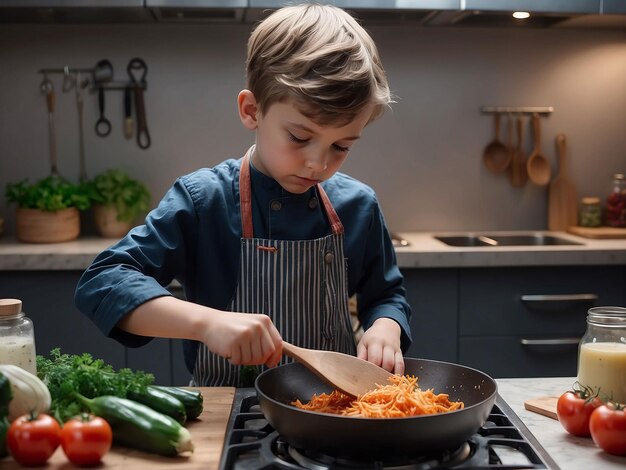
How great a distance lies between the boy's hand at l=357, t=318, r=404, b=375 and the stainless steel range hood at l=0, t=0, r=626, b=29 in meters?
1.56

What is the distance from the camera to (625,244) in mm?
2730

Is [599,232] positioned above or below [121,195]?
below

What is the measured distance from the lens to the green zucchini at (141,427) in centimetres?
98

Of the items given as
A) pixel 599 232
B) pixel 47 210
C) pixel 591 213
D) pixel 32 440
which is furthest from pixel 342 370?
pixel 591 213

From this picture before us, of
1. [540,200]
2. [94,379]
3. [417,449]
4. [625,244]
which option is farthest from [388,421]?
[540,200]

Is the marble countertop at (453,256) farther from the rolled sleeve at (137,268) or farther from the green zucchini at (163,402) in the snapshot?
the green zucchini at (163,402)

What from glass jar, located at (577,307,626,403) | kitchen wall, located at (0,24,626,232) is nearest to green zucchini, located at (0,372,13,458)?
glass jar, located at (577,307,626,403)

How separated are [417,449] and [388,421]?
0.06 meters

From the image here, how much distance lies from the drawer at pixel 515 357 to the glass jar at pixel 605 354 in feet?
4.72

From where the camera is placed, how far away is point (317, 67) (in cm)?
122

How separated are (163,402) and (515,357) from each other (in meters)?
1.80

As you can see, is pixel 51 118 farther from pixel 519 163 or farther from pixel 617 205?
pixel 617 205

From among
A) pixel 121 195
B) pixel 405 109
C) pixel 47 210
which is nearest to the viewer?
pixel 47 210

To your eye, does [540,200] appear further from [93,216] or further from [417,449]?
[417,449]
